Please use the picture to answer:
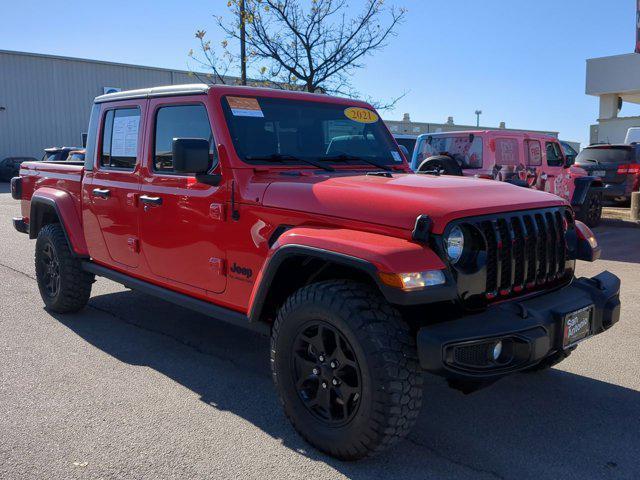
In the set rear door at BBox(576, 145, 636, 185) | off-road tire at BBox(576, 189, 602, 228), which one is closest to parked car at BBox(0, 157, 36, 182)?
rear door at BBox(576, 145, 636, 185)

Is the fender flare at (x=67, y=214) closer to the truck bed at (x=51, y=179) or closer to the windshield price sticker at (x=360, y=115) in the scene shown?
the truck bed at (x=51, y=179)

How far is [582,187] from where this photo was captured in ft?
36.4

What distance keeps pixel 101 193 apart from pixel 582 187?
29.6 ft

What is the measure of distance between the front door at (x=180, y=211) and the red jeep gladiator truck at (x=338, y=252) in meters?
0.01

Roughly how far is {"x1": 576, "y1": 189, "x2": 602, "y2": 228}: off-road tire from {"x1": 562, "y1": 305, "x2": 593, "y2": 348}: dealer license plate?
8885 millimetres

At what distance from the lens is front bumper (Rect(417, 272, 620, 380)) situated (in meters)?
2.74

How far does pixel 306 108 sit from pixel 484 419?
2.38 meters

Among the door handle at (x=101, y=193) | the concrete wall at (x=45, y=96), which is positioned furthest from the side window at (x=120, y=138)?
the concrete wall at (x=45, y=96)

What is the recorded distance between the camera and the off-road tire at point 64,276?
546 centimetres

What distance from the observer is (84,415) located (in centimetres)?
362

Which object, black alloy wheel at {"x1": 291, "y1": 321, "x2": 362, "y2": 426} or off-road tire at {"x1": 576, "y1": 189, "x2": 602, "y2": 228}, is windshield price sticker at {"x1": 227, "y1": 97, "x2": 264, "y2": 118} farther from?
off-road tire at {"x1": 576, "y1": 189, "x2": 602, "y2": 228}

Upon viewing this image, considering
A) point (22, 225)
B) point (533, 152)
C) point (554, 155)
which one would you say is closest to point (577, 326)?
point (22, 225)

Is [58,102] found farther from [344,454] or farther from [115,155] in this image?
[344,454]

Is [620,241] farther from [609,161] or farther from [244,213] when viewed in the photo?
[244,213]
